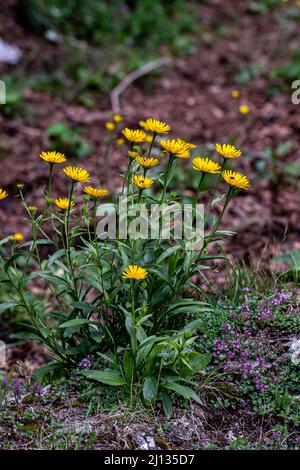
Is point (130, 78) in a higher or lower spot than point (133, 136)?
higher

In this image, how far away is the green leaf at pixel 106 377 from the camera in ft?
7.56

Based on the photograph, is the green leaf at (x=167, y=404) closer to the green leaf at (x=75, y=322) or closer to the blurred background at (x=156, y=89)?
the green leaf at (x=75, y=322)

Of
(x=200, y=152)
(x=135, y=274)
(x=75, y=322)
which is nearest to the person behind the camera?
(x=135, y=274)

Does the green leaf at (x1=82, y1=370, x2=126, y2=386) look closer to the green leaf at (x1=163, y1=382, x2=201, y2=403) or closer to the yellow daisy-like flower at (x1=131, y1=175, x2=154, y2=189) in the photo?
the green leaf at (x1=163, y1=382, x2=201, y2=403)

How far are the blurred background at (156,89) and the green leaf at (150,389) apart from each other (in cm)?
186

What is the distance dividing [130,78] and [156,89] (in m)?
0.29

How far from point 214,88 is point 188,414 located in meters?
4.52

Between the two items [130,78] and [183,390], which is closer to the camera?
[183,390]

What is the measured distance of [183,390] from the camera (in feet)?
7.45

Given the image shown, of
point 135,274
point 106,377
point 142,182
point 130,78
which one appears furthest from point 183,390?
point 130,78

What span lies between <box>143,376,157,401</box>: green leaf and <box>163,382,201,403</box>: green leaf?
0.04m

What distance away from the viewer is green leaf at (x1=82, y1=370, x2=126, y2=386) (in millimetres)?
2305

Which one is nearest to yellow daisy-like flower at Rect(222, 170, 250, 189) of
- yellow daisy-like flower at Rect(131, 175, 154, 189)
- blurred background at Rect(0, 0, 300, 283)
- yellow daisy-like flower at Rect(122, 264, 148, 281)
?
yellow daisy-like flower at Rect(131, 175, 154, 189)

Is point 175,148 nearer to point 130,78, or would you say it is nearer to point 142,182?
point 142,182
